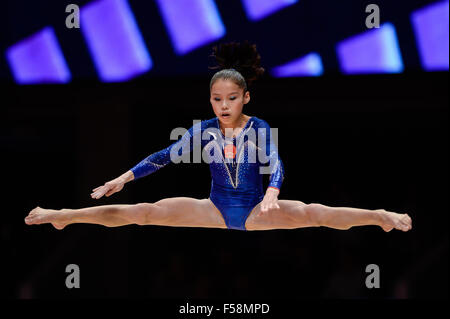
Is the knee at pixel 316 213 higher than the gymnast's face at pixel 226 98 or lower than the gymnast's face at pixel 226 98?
lower

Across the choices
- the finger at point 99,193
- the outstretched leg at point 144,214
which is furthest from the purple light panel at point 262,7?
the finger at point 99,193

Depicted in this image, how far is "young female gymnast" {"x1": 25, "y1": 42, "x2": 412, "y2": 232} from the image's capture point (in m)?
3.27

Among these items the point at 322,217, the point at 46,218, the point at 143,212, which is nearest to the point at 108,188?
the point at 143,212

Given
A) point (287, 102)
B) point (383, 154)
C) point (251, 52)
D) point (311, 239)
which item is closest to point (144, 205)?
point (251, 52)

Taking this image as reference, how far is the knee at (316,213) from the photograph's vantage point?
3.21 metres

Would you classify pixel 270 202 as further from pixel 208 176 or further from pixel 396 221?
pixel 208 176

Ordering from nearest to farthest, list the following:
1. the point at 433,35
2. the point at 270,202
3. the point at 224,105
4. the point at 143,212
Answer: the point at 270,202
the point at 224,105
the point at 143,212
the point at 433,35

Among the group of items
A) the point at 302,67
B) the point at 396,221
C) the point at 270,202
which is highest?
the point at 302,67

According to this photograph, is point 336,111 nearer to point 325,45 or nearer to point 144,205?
point 325,45

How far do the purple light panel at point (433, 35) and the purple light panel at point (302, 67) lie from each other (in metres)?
0.70

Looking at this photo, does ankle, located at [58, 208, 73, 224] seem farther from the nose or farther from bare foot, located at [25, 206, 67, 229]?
the nose

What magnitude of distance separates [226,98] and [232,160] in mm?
330

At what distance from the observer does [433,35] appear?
170 inches

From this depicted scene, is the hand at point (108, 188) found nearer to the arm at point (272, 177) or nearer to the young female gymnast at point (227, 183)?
the young female gymnast at point (227, 183)
